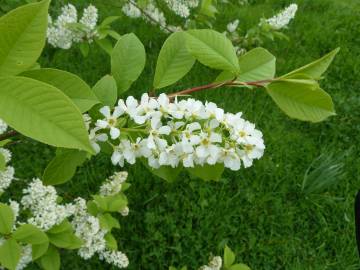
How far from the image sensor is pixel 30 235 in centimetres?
126

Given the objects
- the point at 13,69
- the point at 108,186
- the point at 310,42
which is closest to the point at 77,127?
the point at 13,69

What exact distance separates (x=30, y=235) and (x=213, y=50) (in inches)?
29.3

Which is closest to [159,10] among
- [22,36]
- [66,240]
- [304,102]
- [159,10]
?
[159,10]

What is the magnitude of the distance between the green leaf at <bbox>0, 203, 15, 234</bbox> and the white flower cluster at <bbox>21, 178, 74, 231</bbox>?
6.0 inches

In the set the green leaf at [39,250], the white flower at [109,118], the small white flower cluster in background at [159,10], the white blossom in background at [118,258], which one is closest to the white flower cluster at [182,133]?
the white flower at [109,118]

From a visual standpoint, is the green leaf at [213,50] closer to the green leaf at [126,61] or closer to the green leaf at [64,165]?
the green leaf at [126,61]

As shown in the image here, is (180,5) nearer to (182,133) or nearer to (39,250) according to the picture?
Result: (39,250)

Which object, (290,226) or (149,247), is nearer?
(149,247)

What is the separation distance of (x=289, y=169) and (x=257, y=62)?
212 cm

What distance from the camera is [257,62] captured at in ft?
2.99

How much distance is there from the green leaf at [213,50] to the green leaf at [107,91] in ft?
0.55

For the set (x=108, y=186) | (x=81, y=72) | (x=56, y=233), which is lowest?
(x=81, y=72)

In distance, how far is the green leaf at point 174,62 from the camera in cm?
95

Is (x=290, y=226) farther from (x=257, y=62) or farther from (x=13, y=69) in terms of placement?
(x=13, y=69)
